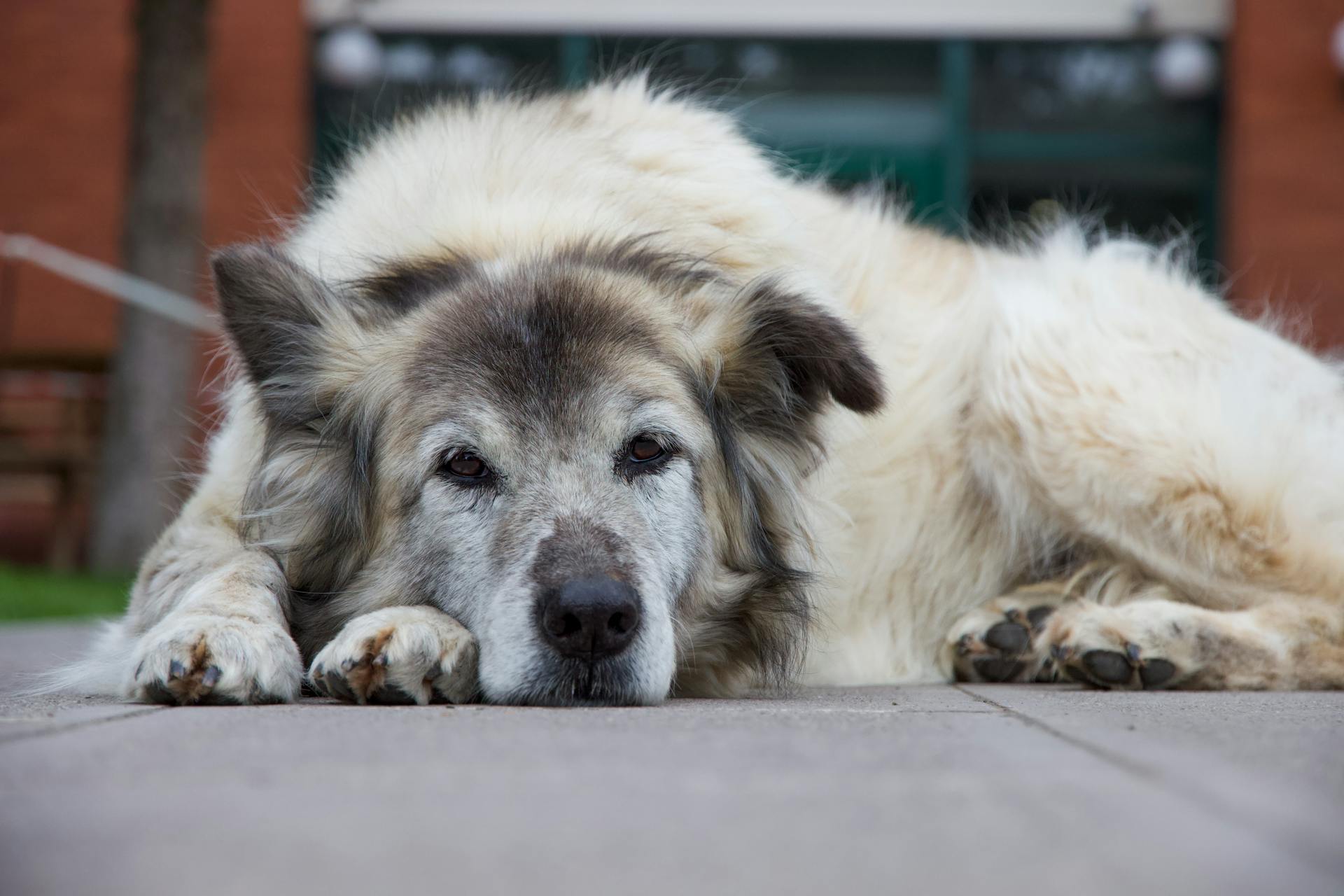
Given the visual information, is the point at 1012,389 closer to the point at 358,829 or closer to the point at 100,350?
the point at 358,829

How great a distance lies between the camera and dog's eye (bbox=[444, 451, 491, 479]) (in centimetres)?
343

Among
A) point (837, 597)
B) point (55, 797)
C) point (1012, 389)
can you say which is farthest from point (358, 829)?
point (1012, 389)

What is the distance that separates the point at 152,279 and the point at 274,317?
6.79m

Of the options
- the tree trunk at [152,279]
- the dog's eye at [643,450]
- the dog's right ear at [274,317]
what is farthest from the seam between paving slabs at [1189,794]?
the tree trunk at [152,279]

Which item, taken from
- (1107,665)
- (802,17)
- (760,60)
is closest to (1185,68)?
(802,17)

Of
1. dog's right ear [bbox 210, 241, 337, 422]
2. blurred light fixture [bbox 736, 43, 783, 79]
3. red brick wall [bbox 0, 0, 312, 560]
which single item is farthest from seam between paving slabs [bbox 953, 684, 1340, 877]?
red brick wall [bbox 0, 0, 312, 560]

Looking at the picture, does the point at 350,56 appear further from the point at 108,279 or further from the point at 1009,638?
the point at 1009,638

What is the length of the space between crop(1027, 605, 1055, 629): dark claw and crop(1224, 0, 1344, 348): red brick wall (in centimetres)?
891

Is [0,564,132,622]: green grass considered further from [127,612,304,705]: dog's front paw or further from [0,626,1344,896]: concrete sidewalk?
[0,626,1344,896]: concrete sidewalk

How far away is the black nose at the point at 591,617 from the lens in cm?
306

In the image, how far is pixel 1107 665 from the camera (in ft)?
12.3

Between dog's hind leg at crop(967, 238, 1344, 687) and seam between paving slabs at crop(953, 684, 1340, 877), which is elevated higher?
dog's hind leg at crop(967, 238, 1344, 687)

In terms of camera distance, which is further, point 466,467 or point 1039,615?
point 1039,615

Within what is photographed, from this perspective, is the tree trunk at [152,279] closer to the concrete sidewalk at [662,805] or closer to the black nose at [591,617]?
the black nose at [591,617]
